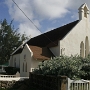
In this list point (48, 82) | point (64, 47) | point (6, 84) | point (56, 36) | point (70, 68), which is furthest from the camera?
point (56, 36)

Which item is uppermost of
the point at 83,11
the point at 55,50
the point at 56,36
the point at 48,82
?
the point at 83,11

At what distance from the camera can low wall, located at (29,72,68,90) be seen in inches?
556

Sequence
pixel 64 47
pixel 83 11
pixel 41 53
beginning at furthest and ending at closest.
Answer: pixel 83 11
pixel 64 47
pixel 41 53

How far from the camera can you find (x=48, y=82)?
17.1 meters

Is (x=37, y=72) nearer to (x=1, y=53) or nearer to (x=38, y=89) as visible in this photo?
(x=38, y=89)

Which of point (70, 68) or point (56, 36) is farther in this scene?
point (56, 36)

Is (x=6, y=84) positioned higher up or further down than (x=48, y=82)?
further down

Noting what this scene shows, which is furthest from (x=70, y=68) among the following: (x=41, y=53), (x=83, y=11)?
(x=83, y=11)

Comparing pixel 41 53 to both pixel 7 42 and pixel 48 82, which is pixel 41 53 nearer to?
pixel 48 82

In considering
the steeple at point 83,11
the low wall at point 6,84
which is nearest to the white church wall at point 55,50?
the steeple at point 83,11

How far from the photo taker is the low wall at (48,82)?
14127 mm

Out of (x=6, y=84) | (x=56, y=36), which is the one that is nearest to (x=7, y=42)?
(x=56, y=36)

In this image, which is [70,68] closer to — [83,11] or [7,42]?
[83,11]

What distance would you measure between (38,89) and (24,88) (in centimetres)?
166
